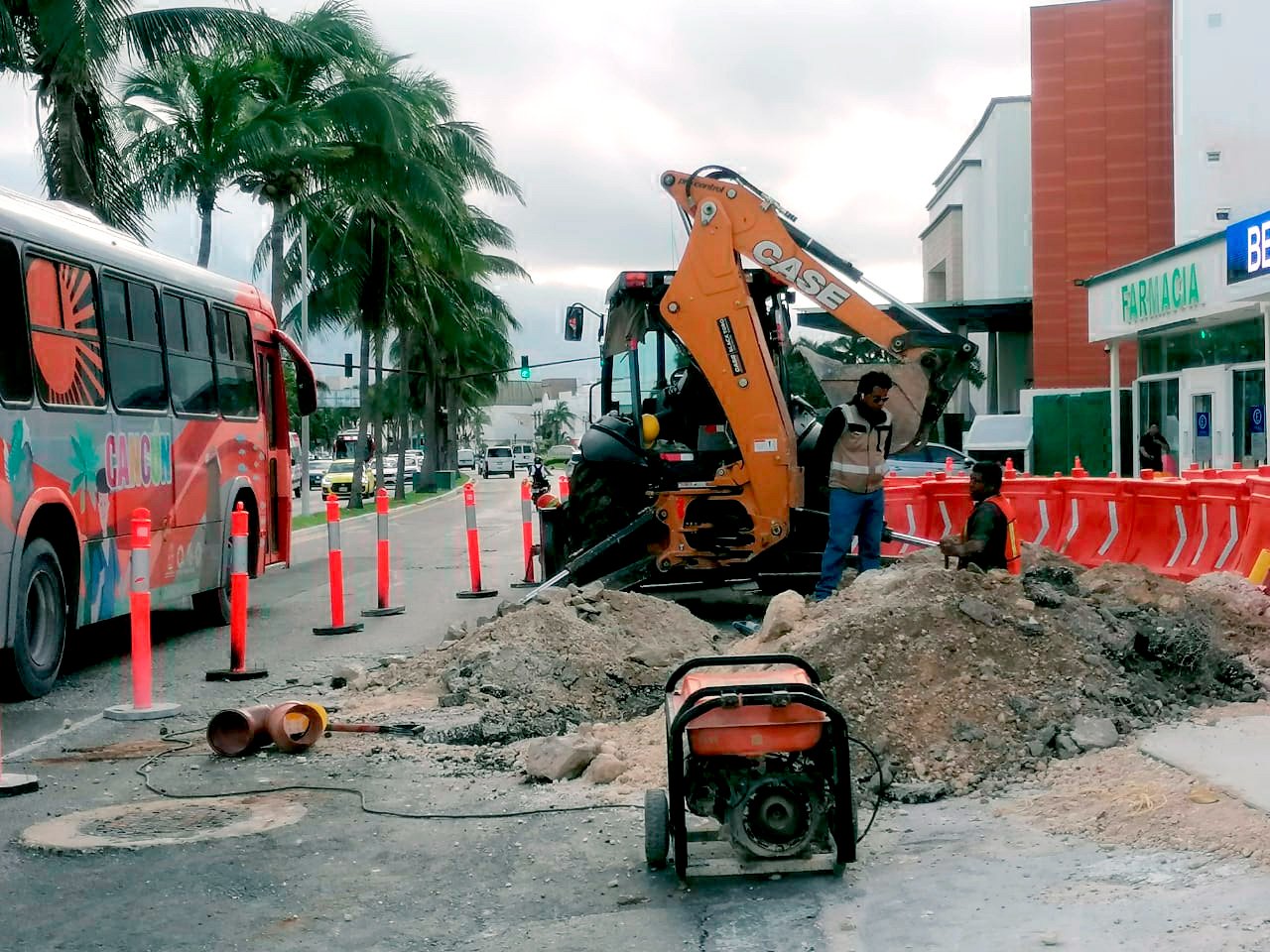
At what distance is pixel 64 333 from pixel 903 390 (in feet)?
21.1

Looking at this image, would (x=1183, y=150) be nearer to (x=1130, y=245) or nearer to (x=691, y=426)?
(x=1130, y=245)

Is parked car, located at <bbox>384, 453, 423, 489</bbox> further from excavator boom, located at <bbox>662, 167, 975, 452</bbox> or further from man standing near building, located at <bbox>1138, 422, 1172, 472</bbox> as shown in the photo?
excavator boom, located at <bbox>662, 167, 975, 452</bbox>

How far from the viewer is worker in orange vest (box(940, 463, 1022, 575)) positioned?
28.9 feet

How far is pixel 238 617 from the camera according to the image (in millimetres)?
10836

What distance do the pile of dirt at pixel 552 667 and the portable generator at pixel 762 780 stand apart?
2782 mm

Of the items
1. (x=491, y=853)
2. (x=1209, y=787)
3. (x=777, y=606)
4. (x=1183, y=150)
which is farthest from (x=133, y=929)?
(x=1183, y=150)

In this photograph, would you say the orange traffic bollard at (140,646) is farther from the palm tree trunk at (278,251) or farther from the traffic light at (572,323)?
the palm tree trunk at (278,251)

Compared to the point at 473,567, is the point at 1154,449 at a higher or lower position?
higher

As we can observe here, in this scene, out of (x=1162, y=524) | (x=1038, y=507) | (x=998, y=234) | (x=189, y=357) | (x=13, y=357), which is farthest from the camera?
(x=998, y=234)

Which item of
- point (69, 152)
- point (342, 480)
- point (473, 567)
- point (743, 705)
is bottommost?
point (342, 480)

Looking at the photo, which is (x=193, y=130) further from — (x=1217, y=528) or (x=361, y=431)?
(x=1217, y=528)

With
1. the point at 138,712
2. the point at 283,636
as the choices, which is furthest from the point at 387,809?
the point at 283,636

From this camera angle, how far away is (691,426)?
13.3 meters

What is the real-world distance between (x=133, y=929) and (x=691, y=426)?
875 centimetres
